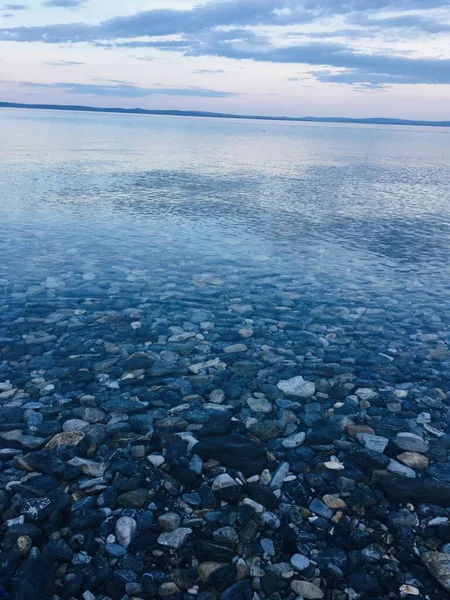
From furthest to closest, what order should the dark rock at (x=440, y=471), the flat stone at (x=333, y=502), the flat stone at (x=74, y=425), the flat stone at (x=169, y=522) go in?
the flat stone at (x=74, y=425), the dark rock at (x=440, y=471), the flat stone at (x=333, y=502), the flat stone at (x=169, y=522)

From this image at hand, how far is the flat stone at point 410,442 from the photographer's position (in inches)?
296

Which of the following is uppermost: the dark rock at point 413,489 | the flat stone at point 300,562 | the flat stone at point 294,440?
the dark rock at point 413,489

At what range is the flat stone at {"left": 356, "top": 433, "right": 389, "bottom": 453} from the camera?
7.51 meters

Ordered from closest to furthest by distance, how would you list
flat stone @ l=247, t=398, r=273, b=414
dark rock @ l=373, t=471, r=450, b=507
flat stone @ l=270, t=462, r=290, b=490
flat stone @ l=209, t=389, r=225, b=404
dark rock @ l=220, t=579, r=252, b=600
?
dark rock @ l=220, t=579, r=252, b=600 → dark rock @ l=373, t=471, r=450, b=507 → flat stone @ l=270, t=462, r=290, b=490 → flat stone @ l=247, t=398, r=273, b=414 → flat stone @ l=209, t=389, r=225, b=404

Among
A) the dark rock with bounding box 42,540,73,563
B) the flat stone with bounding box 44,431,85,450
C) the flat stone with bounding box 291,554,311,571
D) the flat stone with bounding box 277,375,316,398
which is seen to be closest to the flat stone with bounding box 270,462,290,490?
the flat stone with bounding box 291,554,311,571

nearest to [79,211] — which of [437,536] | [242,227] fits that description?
[242,227]

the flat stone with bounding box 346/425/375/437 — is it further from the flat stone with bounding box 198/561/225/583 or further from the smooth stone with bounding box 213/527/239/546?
the flat stone with bounding box 198/561/225/583

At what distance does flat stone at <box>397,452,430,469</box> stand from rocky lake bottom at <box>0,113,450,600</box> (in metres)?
0.03

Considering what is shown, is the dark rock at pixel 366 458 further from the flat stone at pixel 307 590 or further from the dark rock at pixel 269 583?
the dark rock at pixel 269 583

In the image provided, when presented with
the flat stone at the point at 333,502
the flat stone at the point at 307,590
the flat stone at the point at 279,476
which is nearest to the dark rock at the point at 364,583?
the flat stone at the point at 307,590

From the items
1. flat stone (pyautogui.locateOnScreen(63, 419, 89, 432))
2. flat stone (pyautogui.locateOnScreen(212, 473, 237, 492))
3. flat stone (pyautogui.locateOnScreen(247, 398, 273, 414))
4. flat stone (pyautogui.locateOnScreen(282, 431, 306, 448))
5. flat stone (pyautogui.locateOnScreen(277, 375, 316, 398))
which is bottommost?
flat stone (pyautogui.locateOnScreen(63, 419, 89, 432))

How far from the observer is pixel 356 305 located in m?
13.0

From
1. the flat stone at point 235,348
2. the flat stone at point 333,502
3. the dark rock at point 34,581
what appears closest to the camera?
the dark rock at point 34,581

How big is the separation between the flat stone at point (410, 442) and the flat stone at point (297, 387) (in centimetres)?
173
